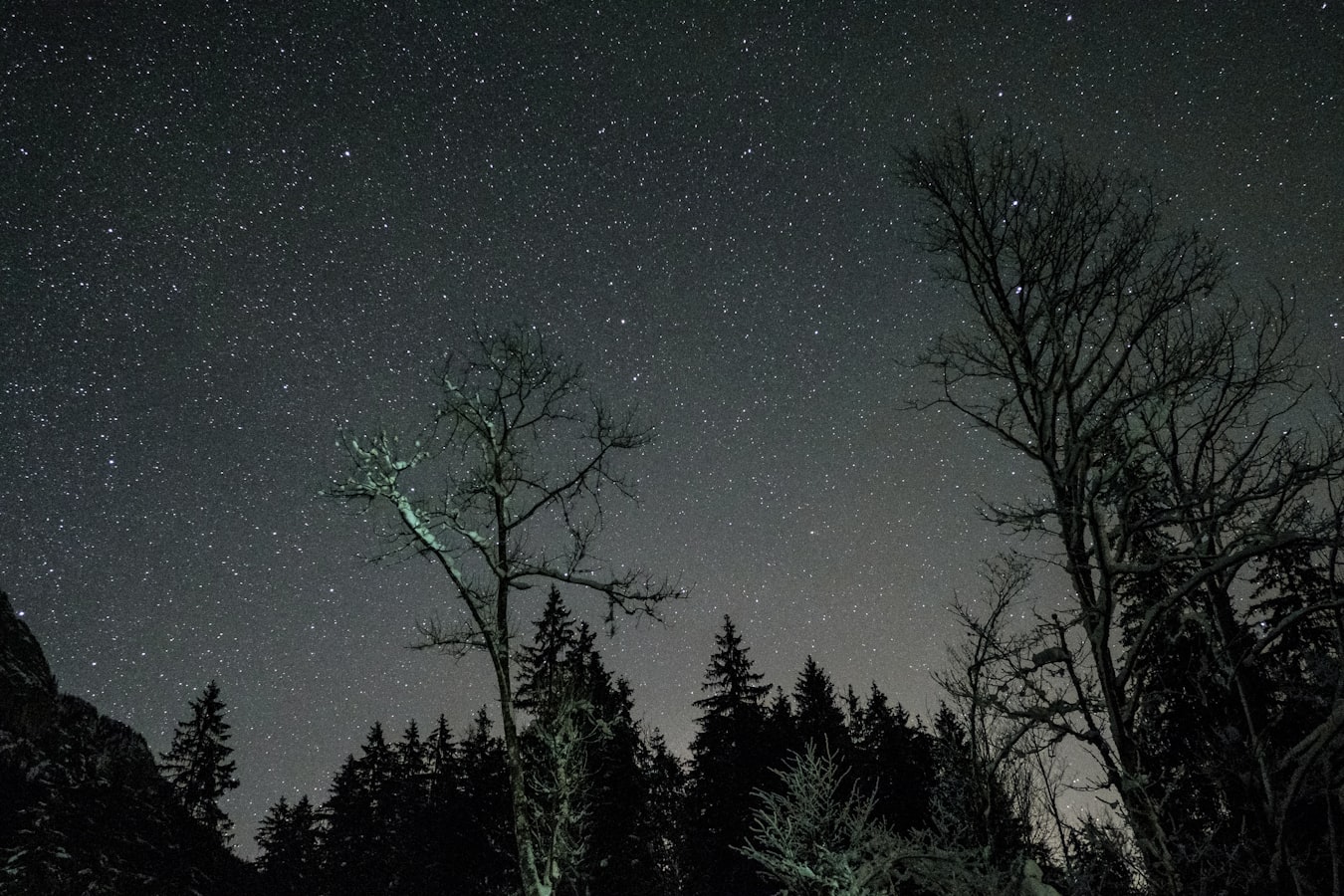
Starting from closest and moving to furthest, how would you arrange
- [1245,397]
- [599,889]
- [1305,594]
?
1. [1245,397]
2. [1305,594]
3. [599,889]

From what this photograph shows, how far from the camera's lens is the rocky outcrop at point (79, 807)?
988 inches

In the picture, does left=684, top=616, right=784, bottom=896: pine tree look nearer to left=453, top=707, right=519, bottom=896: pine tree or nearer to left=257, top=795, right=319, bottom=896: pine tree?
left=453, top=707, right=519, bottom=896: pine tree

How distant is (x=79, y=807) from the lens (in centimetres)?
2902

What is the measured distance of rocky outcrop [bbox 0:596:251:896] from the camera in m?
25.1

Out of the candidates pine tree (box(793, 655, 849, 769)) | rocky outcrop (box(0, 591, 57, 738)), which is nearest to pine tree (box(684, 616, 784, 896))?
pine tree (box(793, 655, 849, 769))

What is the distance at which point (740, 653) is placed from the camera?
3609 centimetres

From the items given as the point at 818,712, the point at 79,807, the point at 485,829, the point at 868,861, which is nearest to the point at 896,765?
the point at 818,712

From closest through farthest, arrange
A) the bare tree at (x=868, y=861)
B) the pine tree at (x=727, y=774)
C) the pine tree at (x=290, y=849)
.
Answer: the bare tree at (x=868, y=861) → the pine tree at (x=727, y=774) → the pine tree at (x=290, y=849)

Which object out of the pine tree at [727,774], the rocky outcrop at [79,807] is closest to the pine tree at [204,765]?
the rocky outcrop at [79,807]

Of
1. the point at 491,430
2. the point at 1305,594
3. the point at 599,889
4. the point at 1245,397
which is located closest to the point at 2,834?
the point at 599,889

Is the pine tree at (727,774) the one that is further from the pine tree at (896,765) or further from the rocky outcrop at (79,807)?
the rocky outcrop at (79,807)

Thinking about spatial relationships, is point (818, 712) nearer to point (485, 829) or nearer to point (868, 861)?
point (485, 829)

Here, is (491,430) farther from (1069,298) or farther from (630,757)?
(630,757)

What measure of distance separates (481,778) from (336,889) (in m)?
12.2
